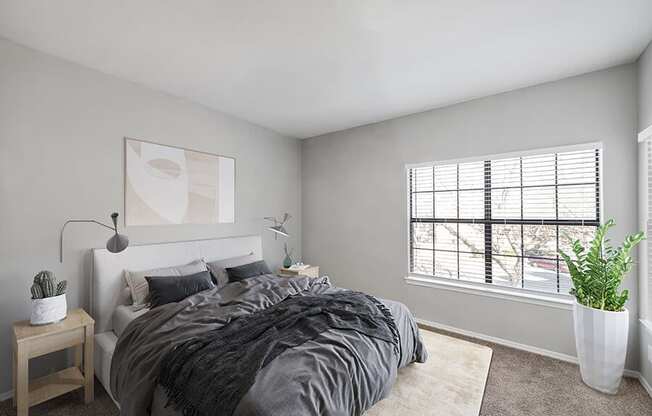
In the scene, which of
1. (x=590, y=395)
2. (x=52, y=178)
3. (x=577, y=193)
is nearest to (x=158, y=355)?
(x=52, y=178)

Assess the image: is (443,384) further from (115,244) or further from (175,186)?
(175,186)

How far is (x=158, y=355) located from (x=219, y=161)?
2452mm

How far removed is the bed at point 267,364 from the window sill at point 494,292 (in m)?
1.11

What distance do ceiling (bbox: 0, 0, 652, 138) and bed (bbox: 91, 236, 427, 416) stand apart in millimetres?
1775

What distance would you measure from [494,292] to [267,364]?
8.86ft

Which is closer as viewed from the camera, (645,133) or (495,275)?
(645,133)

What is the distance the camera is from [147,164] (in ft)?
9.67

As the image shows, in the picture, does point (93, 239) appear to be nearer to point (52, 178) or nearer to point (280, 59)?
point (52, 178)

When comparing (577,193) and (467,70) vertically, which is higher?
(467,70)

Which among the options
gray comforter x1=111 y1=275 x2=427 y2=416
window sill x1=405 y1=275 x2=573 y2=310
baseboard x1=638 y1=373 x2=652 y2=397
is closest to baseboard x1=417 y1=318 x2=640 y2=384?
baseboard x1=638 y1=373 x2=652 y2=397

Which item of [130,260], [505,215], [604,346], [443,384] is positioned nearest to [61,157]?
[130,260]

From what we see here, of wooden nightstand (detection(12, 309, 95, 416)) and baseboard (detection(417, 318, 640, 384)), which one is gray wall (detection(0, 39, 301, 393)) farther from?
baseboard (detection(417, 318, 640, 384))

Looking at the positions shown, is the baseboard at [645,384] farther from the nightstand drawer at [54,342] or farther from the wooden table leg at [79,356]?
the wooden table leg at [79,356]

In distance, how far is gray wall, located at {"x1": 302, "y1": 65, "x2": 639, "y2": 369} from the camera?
253 centimetres
